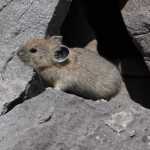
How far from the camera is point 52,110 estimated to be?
7004 millimetres

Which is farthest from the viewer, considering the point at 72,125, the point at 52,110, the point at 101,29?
the point at 101,29

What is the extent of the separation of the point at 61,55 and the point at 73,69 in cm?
26

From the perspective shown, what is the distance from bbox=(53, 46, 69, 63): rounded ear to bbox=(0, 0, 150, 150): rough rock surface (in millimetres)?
398

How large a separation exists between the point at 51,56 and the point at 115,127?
1.78 metres

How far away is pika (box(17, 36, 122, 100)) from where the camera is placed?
8.15 meters

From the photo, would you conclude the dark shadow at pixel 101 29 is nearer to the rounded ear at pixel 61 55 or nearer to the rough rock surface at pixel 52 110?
the rough rock surface at pixel 52 110

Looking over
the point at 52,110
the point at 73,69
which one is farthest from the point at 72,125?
the point at 73,69

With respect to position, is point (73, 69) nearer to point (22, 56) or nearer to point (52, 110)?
point (22, 56)

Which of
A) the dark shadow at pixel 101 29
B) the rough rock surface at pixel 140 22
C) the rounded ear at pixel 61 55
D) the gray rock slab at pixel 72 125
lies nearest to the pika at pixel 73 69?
the rounded ear at pixel 61 55

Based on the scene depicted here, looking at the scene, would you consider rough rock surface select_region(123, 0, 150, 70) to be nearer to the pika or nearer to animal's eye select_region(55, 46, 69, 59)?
the pika

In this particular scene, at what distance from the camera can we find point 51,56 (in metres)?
8.20

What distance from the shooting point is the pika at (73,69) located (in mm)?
8148

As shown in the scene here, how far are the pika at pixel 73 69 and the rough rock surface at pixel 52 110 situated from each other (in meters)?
0.22

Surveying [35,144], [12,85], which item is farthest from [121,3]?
[35,144]
